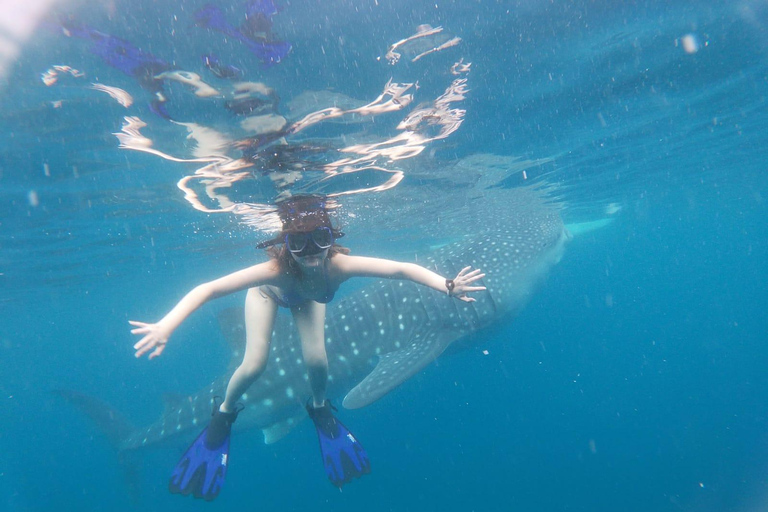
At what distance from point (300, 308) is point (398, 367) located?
2134 millimetres

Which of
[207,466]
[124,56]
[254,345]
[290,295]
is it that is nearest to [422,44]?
[124,56]

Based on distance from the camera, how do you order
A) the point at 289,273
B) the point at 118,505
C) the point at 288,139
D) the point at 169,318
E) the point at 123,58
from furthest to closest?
the point at 118,505 < the point at 288,139 < the point at 289,273 < the point at 123,58 < the point at 169,318

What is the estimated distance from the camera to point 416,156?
10.2 m

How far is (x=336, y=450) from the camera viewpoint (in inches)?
259

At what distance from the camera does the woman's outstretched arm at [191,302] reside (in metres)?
3.67

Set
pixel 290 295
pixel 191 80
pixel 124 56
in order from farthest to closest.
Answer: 1. pixel 290 295
2. pixel 191 80
3. pixel 124 56

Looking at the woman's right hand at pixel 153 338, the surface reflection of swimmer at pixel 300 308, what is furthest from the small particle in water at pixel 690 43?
the woman's right hand at pixel 153 338

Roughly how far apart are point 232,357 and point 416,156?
6255mm

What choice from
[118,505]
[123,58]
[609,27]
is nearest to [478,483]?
[609,27]

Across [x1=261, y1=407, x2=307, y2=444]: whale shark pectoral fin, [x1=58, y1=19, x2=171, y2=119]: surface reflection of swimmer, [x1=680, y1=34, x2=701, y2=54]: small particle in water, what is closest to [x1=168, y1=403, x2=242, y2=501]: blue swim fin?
[x1=261, y1=407, x2=307, y2=444]: whale shark pectoral fin

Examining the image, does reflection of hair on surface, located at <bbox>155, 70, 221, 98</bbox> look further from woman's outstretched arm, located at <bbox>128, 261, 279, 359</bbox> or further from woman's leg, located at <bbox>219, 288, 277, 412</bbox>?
woman's leg, located at <bbox>219, 288, 277, 412</bbox>

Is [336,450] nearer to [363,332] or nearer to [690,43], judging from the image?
[363,332]

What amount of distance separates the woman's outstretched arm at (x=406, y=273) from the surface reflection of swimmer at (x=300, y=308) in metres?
0.01

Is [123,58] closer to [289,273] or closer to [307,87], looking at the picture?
[307,87]
